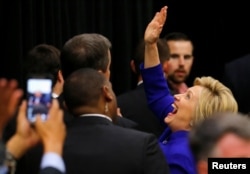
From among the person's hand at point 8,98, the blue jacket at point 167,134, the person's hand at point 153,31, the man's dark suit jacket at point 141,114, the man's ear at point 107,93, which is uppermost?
the person's hand at point 8,98

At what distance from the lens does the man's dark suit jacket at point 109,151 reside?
329 cm

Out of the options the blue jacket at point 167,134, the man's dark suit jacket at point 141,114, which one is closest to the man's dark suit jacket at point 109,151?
the blue jacket at point 167,134

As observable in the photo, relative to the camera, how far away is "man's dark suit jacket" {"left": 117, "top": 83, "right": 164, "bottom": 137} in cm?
469

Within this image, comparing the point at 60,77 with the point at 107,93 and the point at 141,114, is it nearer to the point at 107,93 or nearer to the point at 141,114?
the point at 141,114

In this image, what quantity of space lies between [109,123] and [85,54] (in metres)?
0.69

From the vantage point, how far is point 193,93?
3.97 metres

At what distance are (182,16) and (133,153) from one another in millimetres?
3560

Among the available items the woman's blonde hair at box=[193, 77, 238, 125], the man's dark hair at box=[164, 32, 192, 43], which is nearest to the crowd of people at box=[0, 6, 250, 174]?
the woman's blonde hair at box=[193, 77, 238, 125]

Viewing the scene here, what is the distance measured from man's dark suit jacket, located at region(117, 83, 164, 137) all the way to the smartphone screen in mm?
1784

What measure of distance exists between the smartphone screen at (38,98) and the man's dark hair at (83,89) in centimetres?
47

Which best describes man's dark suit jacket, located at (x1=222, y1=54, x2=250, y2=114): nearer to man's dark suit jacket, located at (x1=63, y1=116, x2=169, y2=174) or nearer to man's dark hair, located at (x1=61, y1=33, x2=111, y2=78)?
man's dark hair, located at (x1=61, y1=33, x2=111, y2=78)

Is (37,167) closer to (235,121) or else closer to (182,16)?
(235,121)

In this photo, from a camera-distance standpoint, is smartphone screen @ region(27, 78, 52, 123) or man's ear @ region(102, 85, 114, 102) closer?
smartphone screen @ region(27, 78, 52, 123)

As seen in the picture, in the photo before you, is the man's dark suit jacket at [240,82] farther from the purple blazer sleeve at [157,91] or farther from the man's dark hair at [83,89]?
the man's dark hair at [83,89]
